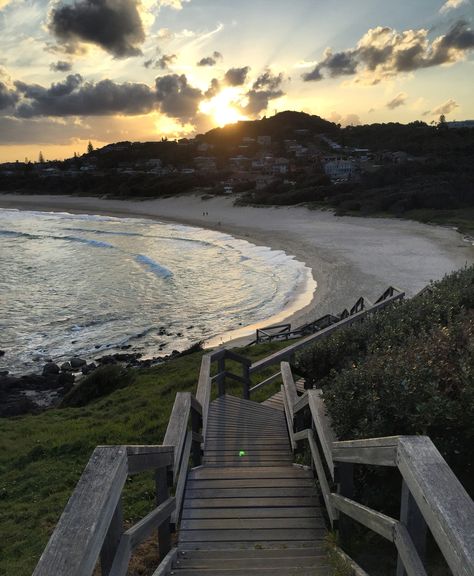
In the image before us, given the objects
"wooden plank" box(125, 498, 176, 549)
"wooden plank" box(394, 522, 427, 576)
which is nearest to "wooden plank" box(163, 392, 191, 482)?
"wooden plank" box(125, 498, 176, 549)

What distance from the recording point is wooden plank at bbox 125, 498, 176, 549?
2536mm

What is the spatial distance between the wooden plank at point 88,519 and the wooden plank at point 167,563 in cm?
121

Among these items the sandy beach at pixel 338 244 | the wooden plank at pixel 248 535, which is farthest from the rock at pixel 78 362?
the wooden plank at pixel 248 535

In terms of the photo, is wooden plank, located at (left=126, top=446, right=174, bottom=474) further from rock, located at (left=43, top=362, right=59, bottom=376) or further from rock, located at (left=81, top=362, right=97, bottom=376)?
rock, located at (left=43, top=362, right=59, bottom=376)

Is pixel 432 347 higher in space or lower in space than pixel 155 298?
higher

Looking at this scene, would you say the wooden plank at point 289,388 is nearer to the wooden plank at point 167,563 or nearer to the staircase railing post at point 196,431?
the staircase railing post at point 196,431

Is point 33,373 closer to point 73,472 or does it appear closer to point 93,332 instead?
point 93,332

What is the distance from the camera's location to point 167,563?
3.32 m

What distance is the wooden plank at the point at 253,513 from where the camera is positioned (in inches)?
165

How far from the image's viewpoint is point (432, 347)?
4.82 metres

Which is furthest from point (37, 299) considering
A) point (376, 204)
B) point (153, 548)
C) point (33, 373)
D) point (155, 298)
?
point (376, 204)

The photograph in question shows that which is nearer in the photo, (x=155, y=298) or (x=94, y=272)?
(x=155, y=298)

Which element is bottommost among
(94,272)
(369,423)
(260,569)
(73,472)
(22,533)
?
(94,272)

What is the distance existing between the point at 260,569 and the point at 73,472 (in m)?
5.95
